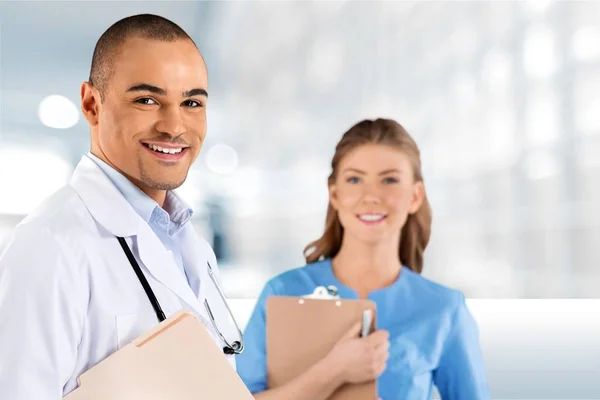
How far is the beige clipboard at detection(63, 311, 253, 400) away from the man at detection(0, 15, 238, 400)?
1.7 inches

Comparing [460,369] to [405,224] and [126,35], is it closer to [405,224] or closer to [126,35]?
[405,224]

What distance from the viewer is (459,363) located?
233 cm

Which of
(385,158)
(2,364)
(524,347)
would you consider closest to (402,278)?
(385,158)

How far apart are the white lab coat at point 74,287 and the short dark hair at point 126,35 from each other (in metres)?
0.14

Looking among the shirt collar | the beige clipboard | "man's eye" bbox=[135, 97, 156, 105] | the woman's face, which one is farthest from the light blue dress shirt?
the woman's face

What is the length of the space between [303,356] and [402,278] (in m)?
0.47

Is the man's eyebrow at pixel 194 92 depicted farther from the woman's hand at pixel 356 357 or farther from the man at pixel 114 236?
the woman's hand at pixel 356 357

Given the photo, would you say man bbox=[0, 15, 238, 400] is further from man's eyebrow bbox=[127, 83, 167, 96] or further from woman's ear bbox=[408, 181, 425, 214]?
woman's ear bbox=[408, 181, 425, 214]

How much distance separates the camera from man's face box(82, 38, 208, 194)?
114cm

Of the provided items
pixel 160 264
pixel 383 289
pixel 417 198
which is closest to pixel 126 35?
pixel 160 264

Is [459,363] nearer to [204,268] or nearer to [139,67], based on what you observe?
[204,268]

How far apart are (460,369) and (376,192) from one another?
646mm

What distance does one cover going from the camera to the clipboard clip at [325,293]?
2347 mm

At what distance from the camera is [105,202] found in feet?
3.53
